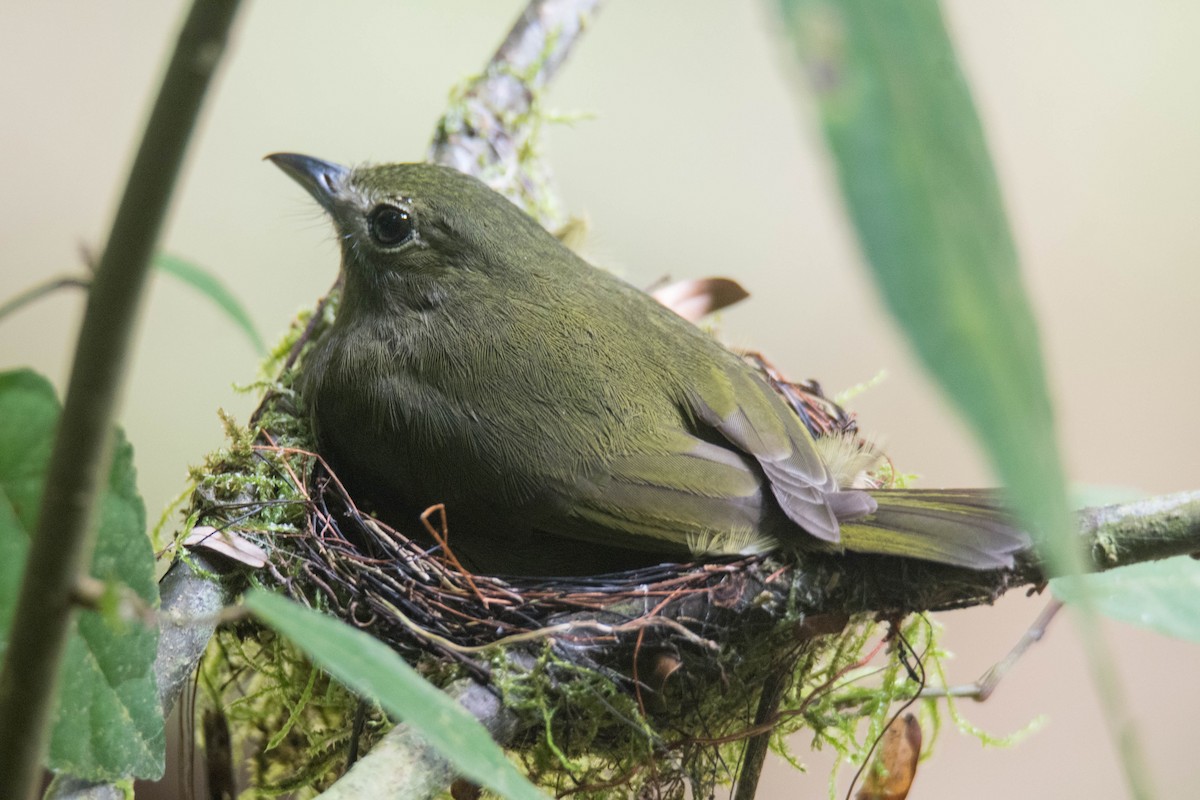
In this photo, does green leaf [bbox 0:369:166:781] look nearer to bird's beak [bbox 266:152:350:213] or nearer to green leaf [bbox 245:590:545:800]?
green leaf [bbox 245:590:545:800]

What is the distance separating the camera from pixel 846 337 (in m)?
3.52

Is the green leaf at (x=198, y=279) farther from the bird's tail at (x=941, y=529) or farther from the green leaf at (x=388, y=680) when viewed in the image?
the bird's tail at (x=941, y=529)

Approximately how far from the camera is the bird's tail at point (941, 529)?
1386mm

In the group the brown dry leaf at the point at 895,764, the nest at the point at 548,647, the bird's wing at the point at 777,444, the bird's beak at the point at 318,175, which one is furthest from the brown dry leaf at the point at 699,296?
the brown dry leaf at the point at 895,764

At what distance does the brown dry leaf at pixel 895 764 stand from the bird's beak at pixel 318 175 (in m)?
1.59

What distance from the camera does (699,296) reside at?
2625 millimetres

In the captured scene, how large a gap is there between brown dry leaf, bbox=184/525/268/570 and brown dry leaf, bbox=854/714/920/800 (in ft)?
3.59

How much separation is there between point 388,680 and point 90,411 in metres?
0.21

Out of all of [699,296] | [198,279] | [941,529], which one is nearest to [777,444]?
[941,529]

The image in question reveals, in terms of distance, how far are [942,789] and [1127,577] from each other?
1724mm

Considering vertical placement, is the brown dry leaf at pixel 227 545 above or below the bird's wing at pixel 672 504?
below

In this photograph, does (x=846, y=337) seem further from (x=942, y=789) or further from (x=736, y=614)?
(x=736, y=614)

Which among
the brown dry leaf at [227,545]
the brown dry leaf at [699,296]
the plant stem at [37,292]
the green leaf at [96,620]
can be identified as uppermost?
the brown dry leaf at [699,296]

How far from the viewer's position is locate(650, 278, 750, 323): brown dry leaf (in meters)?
2.60
